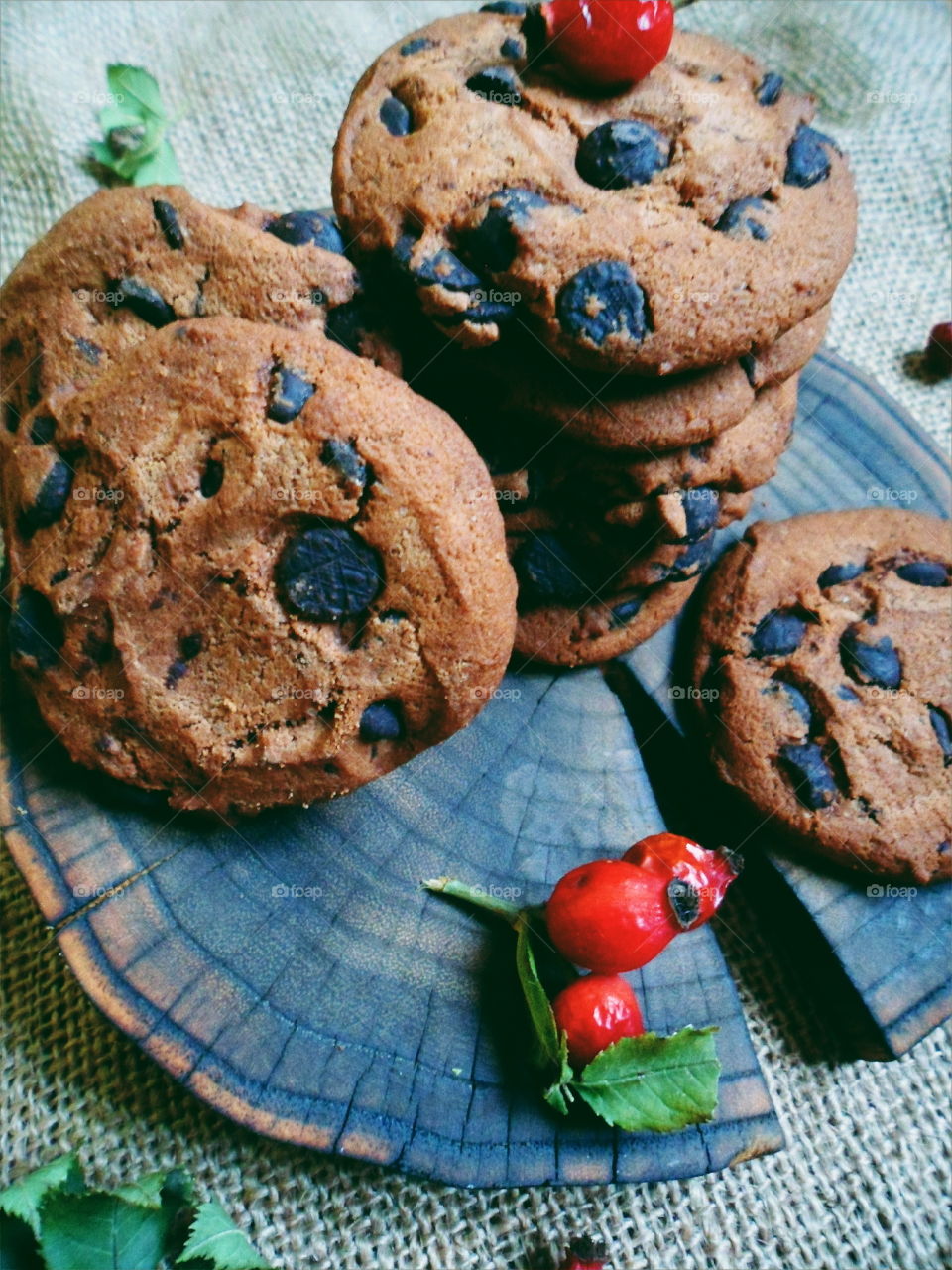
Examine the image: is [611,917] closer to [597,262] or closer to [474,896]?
[474,896]

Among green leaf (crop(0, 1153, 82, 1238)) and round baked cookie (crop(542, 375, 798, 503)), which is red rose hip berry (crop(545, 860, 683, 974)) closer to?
round baked cookie (crop(542, 375, 798, 503))

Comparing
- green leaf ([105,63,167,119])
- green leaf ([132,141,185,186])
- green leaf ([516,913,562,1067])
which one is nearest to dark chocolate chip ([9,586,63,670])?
green leaf ([516,913,562,1067])

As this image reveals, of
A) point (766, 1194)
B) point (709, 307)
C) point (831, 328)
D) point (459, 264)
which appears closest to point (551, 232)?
point (459, 264)

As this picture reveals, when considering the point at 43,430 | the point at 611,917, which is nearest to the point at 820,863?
the point at 611,917

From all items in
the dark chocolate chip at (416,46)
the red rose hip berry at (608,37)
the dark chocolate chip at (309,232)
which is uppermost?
the red rose hip berry at (608,37)

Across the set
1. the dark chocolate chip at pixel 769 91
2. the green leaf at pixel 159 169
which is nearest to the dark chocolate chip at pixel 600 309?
the dark chocolate chip at pixel 769 91

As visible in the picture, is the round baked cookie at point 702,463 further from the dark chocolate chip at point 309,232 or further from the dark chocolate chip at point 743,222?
the dark chocolate chip at point 309,232

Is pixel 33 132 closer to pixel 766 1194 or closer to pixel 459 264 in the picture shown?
pixel 459 264
